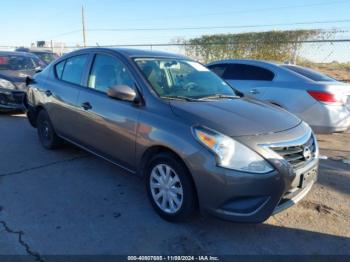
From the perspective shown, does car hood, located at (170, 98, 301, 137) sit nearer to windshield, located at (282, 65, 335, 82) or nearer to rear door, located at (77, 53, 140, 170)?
rear door, located at (77, 53, 140, 170)

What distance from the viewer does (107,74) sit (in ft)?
13.1

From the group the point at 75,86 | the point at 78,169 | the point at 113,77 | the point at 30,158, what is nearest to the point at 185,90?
the point at 113,77

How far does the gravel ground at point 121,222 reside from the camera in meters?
2.84

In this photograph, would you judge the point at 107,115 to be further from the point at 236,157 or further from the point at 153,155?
the point at 236,157

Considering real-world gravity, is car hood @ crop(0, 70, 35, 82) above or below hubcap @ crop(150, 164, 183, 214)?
above

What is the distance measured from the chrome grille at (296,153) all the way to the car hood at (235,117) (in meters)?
0.20

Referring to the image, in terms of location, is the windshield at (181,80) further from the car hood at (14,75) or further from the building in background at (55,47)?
the building in background at (55,47)

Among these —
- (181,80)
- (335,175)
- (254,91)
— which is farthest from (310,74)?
(181,80)

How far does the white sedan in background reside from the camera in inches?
217

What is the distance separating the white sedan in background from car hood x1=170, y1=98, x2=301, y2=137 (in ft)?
5.39

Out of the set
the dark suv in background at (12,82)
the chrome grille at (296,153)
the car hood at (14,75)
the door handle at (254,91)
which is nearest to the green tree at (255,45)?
the door handle at (254,91)

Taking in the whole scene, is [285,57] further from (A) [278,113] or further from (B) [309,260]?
(B) [309,260]

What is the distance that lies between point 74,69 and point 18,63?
17.3 ft

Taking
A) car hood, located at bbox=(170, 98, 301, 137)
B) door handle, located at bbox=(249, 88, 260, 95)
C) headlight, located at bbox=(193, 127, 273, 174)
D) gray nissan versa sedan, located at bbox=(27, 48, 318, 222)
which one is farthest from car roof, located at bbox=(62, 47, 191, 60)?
door handle, located at bbox=(249, 88, 260, 95)
